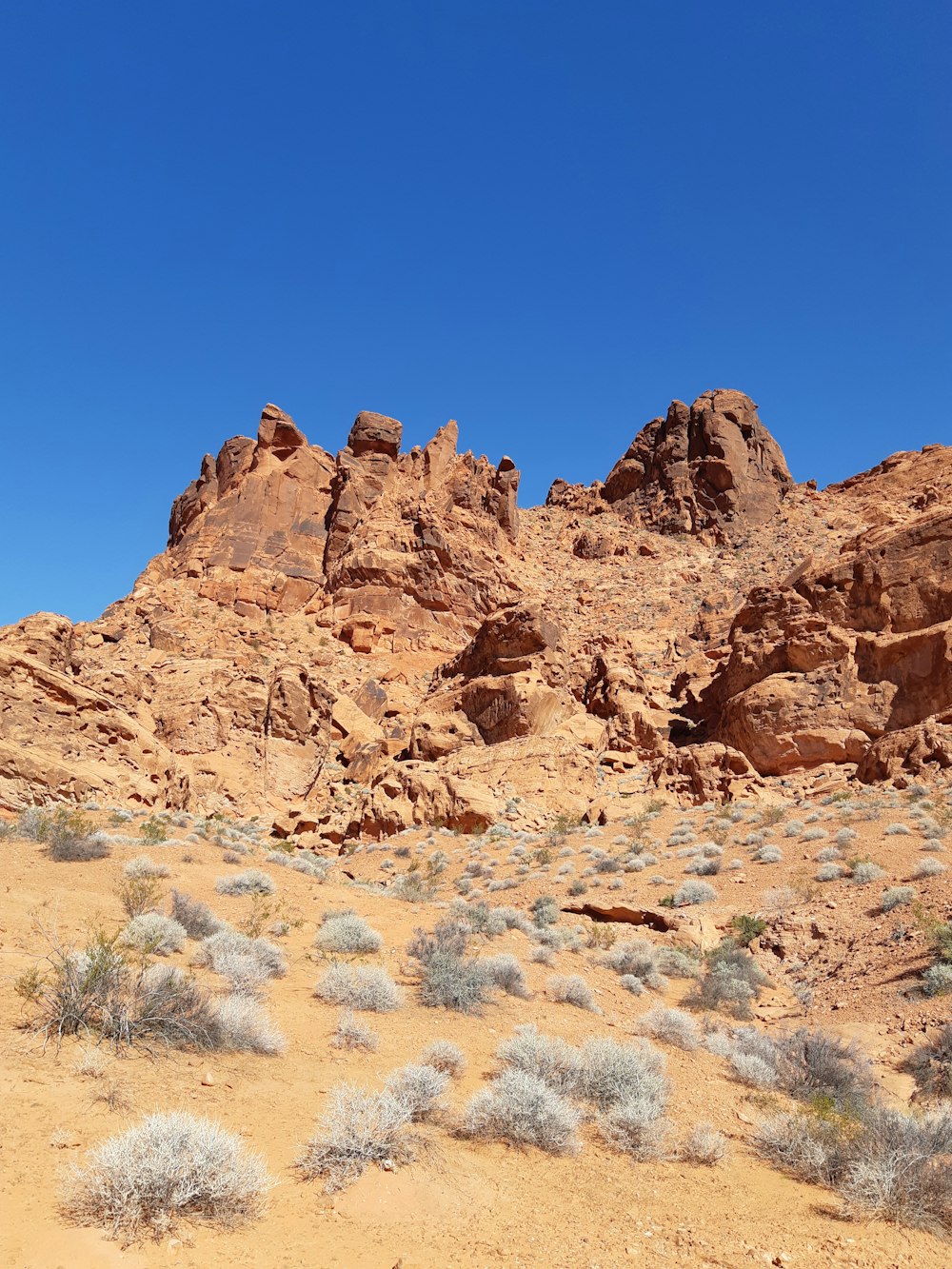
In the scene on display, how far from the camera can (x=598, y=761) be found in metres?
25.9

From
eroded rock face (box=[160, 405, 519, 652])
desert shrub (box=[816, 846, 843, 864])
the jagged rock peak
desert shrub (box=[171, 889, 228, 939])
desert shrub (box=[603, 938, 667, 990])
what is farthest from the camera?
the jagged rock peak

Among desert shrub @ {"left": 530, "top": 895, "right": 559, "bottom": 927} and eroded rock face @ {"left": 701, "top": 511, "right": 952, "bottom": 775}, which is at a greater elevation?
eroded rock face @ {"left": 701, "top": 511, "right": 952, "bottom": 775}

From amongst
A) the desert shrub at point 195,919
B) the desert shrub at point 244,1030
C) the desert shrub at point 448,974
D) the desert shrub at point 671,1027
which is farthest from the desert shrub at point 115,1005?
the desert shrub at point 671,1027

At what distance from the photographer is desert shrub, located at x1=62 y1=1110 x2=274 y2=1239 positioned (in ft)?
11.1

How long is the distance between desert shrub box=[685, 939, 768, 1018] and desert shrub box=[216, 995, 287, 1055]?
5.69 m

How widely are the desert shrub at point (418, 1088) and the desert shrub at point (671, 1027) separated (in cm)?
333

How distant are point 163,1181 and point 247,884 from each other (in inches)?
300

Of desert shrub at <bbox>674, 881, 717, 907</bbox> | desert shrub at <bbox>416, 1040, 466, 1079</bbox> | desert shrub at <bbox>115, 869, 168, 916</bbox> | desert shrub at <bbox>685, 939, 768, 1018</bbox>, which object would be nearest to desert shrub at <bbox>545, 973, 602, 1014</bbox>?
desert shrub at <bbox>685, 939, 768, 1018</bbox>

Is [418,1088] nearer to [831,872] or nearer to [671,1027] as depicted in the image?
[671,1027]

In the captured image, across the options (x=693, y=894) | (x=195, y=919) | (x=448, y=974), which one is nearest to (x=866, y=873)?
(x=693, y=894)

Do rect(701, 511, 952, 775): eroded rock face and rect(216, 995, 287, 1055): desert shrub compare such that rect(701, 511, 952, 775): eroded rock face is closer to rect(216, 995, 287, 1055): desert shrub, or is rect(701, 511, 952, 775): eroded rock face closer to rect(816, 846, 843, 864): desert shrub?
rect(816, 846, 843, 864): desert shrub

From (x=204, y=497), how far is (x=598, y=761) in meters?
37.6

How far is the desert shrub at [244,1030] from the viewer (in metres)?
5.57

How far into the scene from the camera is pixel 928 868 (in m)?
12.0
